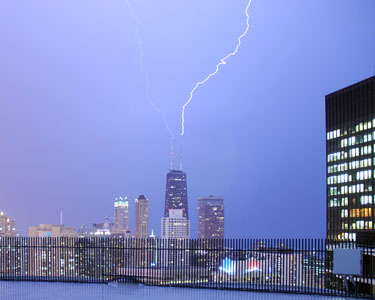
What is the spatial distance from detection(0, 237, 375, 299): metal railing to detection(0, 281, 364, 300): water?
917mm

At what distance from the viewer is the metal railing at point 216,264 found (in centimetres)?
1806

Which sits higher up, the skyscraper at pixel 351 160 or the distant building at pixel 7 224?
the skyscraper at pixel 351 160

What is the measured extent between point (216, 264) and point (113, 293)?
4704 millimetres

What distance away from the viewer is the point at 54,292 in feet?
56.0

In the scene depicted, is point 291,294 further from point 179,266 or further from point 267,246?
point 179,266

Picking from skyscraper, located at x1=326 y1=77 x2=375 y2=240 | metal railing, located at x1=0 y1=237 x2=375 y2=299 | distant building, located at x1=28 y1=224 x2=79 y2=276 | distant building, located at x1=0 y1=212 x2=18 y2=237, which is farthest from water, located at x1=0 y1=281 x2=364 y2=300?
skyscraper, located at x1=326 y1=77 x2=375 y2=240

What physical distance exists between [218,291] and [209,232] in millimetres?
169120

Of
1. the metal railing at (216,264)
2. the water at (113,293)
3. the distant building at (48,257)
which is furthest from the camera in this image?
the distant building at (48,257)

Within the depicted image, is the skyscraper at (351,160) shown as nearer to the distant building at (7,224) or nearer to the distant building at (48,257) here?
the distant building at (7,224)

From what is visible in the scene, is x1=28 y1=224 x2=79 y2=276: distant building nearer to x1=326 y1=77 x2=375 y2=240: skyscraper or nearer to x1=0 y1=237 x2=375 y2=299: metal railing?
x1=0 y1=237 x2=375 y2=299: metal railing

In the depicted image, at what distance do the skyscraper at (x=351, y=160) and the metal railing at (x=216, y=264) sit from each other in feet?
272

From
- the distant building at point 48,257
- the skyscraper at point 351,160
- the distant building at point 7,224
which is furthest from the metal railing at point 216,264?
the skyscraper at point 351,160

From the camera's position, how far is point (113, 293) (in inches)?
668

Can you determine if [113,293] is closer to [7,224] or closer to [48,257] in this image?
[48,257]
